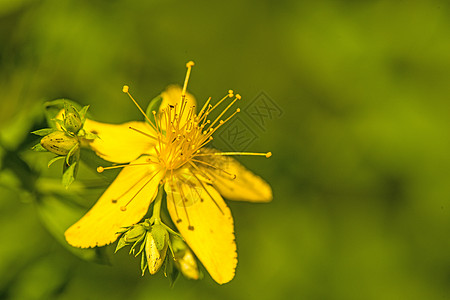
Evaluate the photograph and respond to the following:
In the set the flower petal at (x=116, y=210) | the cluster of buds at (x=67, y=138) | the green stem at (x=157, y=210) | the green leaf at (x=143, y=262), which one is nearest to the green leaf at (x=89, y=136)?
the cluster of buds at (x=67, y=138)

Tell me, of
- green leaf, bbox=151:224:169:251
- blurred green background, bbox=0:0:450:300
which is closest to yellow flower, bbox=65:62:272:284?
green leaf, bbox=151:224:169:251

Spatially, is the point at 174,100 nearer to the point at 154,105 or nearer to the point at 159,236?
the point at 154,105

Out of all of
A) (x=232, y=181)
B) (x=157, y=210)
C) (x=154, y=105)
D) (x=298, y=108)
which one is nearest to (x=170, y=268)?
(x=157, y=210)

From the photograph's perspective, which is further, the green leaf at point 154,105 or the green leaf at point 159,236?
the green leaf at point 154,105

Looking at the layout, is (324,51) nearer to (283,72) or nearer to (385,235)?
(283,72)

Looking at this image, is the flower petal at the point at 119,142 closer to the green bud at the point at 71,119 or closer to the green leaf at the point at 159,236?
the green bud at the point at 71,119

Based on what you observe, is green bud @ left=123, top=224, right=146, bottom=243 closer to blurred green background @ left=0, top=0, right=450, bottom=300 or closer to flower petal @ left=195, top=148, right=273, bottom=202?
flower petal @ left=195, top=148, right=273, bottom=202
